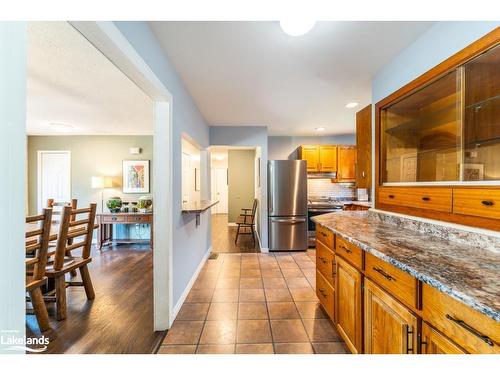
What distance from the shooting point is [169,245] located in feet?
6.52

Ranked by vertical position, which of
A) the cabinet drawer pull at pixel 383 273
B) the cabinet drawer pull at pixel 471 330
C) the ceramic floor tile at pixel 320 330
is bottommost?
the ceramic floor tile at pixel 320 330

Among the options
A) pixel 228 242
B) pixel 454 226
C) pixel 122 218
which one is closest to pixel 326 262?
pixel 454 226

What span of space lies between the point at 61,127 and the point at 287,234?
4849 mm

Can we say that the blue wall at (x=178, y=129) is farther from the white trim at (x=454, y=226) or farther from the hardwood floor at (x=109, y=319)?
the white trim at (x=454, y=226)

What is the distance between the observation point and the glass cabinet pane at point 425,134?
145 cm

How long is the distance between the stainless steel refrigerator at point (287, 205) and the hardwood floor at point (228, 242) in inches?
22.6

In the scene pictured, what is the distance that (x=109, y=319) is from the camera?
2.14 meters

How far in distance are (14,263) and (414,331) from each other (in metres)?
1.53

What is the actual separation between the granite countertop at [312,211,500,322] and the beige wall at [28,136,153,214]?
473cm

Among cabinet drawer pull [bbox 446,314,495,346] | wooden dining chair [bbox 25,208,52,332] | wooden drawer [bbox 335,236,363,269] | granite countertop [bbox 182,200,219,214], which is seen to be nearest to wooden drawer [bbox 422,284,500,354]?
cabinet drawer pull [bbox 446,314,495,346]

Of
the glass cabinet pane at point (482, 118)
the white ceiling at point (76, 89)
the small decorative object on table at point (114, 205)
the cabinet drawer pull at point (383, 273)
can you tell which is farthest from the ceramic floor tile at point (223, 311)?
the small decorative object on table at point (114, 205)

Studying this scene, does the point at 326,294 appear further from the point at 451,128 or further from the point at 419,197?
the point at 451,128
